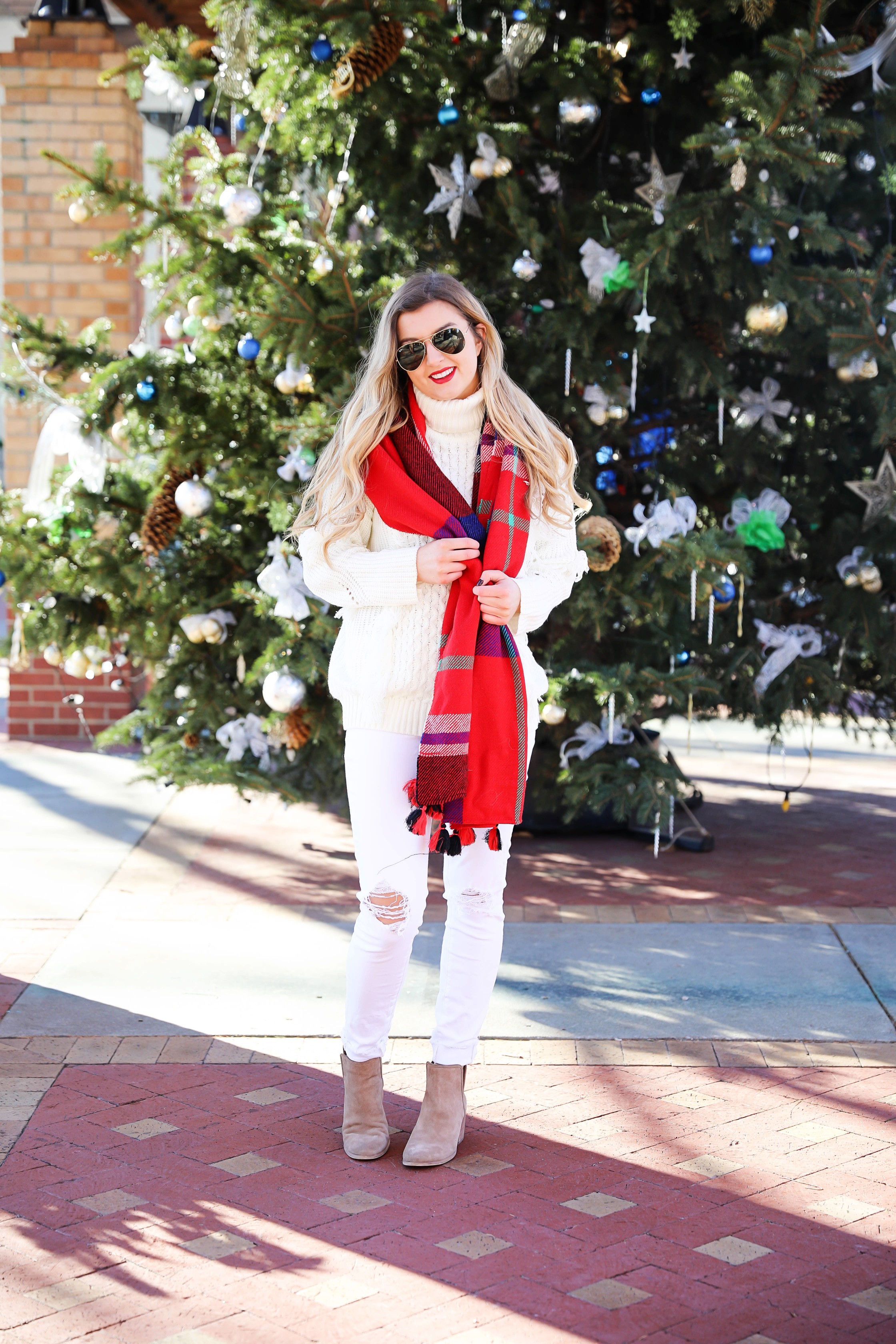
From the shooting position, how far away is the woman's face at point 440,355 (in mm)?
2936

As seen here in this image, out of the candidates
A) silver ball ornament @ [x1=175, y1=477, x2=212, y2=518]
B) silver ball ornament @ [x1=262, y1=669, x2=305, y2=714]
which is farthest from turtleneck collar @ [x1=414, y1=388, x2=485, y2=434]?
silver ball ornament @ [x1=175, y1=477, x2=212, y2=518]

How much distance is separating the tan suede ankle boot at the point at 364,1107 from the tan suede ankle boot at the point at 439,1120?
0.07 metres

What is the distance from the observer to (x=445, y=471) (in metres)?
3.03

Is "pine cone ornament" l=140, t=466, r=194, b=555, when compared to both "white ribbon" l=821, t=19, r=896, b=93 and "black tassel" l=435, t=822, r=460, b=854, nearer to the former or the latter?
"black tassel" l=435, t=822, r=460, b=854

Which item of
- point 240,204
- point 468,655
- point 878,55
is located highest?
point 878,55

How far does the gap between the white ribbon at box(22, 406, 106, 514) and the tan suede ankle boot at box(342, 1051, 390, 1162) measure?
295cm

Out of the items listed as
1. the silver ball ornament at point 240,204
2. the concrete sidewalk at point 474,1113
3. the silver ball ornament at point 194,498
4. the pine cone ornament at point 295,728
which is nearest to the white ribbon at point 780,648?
the concrete sidewalk at point 474,1113

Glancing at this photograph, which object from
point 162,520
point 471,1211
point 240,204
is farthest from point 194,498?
point 471,1211

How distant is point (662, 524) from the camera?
486cm

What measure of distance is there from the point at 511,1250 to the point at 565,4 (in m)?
4.73

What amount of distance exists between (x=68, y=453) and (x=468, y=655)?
3.08 meters

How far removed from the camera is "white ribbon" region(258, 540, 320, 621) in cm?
474

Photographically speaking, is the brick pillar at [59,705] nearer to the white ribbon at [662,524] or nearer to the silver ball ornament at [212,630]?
the silver ball ornament at [212,630]

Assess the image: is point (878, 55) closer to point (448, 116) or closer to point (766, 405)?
point (766, 405)
